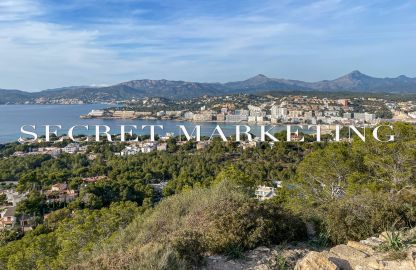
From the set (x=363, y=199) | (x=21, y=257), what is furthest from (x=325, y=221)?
(x=21, y=257)

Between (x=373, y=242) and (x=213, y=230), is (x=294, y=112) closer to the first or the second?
(x=373, y=242)

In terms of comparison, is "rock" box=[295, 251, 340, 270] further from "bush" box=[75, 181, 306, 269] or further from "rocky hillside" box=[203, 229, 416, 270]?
Answer: "bush" box=[75, 181, 306, 269]

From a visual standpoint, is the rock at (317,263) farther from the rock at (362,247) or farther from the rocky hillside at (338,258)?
the rock at (362,247)

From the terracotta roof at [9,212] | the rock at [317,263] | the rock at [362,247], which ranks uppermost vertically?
the rock at [317,263]

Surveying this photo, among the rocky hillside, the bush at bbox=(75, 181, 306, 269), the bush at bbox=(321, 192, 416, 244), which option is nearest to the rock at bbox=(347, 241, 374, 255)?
the rocky hillside

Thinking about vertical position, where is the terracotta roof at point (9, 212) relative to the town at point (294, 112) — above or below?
below

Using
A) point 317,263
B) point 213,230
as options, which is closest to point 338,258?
point 317,263

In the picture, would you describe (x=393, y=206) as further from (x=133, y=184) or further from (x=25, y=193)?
(x=25, y=193)

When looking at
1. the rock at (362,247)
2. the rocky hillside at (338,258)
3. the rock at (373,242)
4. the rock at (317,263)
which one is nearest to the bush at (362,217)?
the rocky hillside at (338,258)
